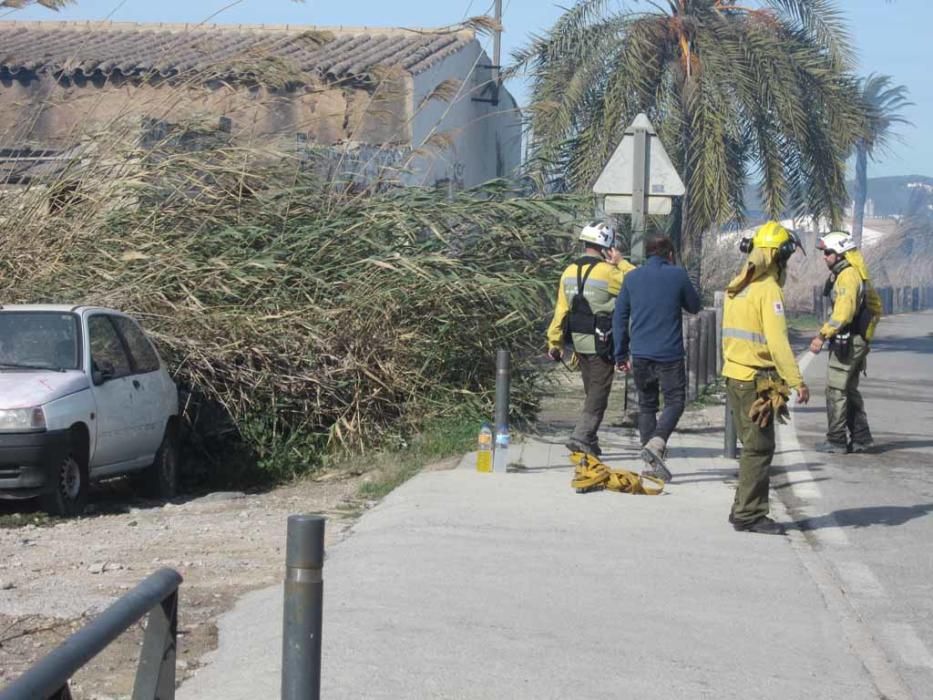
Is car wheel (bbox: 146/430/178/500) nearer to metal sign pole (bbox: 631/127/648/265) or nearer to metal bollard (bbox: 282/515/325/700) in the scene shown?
metal sign pole (bbox: 631/127/648/265)

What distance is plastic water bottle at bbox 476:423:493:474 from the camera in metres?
10.6

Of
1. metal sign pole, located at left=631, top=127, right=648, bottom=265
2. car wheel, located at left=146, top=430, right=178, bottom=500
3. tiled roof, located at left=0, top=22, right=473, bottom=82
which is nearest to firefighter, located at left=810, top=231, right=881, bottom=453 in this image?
metal sign pole, located at left=631, top=127, right=648, bottom=265

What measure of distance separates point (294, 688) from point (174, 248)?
945 cm

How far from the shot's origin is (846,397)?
1271 centimetres

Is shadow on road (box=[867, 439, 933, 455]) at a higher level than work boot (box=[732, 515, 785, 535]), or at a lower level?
lower

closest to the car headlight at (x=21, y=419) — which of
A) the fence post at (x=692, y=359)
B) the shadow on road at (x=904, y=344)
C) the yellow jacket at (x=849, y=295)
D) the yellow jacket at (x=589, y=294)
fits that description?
the yellow jacket at (x=589, y=294)

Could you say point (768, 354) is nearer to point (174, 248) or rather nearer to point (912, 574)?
point (912, 574)

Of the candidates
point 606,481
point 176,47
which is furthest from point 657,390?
point 176,47

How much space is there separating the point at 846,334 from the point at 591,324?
305 centimetres

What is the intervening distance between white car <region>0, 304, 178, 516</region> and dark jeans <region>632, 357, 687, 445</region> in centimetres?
386

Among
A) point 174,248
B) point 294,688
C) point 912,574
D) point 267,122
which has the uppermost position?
point 267,122

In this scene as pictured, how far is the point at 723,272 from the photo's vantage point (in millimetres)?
37688

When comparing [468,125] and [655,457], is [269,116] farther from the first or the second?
[655,457]

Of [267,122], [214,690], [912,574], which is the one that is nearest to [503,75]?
[267,122]
